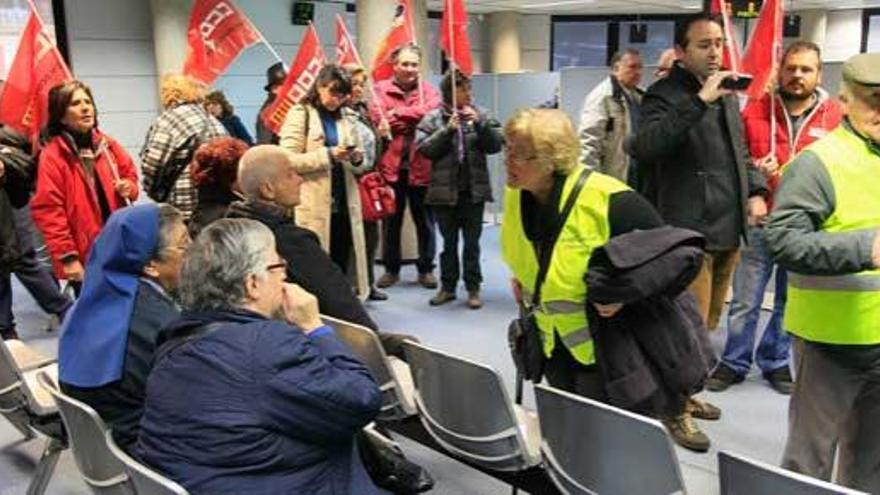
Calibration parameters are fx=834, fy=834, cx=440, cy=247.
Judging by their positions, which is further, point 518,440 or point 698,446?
point 698,446

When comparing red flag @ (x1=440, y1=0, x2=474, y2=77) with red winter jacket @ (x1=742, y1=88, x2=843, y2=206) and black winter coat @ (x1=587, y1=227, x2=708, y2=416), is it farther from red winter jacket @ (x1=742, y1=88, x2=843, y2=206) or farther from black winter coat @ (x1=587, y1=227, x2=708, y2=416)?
black winter coat @ (x1=587, y1=227, x2=708, y2=416)

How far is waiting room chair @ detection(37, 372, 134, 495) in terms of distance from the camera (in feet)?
6.02

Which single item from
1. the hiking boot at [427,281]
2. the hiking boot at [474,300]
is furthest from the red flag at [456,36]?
the hiking boot at [427,281]

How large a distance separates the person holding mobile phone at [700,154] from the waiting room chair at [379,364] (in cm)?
108

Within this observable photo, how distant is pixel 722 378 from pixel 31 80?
3.27 metres

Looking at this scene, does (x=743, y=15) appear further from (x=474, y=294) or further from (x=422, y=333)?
(x=422, y=333)

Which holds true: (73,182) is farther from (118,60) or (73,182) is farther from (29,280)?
(118,60)

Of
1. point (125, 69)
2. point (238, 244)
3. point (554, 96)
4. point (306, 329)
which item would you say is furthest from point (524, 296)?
point (125, 69)

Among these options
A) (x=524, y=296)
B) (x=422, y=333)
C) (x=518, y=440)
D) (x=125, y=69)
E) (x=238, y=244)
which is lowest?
(x=422, y=333)

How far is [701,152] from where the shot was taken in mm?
2979

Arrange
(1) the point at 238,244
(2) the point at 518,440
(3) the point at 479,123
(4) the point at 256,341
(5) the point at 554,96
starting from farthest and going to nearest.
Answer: (5) the point at 554,96
(3) the point at 479,123
(2) the point at 518,440
(1) the point at 238,244
(4) the point at 256,341

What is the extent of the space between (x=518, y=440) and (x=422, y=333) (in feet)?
8.24

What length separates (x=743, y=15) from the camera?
853 centimetres

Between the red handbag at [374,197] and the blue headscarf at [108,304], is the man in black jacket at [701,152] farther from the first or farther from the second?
the red handbag at [374,197]
